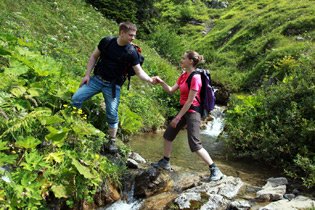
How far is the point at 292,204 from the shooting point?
7.22m

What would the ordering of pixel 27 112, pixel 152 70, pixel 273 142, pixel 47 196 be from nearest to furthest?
pixel 47 196
pixel 27 112
pixel 273 142
pixel 152 70

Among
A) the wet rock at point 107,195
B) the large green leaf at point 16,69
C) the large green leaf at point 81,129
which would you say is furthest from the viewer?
the large green leaf at point 16,69

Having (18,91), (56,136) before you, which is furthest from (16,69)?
(56,136)

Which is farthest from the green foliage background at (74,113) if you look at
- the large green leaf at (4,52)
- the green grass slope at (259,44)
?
the green grass slope at (259,44)

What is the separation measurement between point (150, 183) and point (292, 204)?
2.75 metres

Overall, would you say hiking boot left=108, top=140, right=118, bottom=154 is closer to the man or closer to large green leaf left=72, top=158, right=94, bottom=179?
the man

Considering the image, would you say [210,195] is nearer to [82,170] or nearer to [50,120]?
[82,170]

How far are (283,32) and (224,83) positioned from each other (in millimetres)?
7505

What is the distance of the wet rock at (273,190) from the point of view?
302 inches

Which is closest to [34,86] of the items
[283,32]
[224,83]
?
[224,83]

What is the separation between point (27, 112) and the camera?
7441 millimetres

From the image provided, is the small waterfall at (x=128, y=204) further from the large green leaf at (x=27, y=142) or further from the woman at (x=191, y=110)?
the large green leaf at (x=27, y=142)

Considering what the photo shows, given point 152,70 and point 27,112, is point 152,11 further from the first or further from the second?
point 27,112

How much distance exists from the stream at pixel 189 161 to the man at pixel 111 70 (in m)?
2.11
